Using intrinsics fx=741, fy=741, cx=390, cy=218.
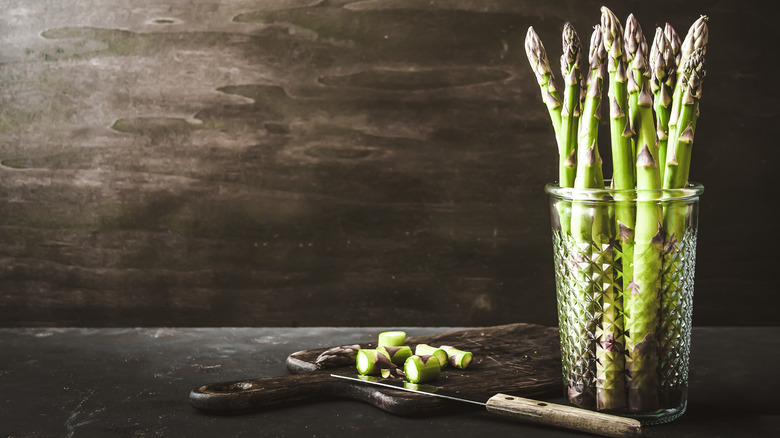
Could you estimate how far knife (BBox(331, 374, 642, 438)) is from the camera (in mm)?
820

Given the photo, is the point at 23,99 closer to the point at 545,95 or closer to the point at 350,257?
the point at 350,257

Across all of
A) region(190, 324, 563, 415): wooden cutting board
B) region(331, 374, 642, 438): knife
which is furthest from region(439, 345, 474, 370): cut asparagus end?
region(331, 374, 642, 438): knife

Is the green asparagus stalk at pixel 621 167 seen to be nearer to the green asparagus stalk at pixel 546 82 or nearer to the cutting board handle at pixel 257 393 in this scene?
the green asparagus stalk at pixel 546 82

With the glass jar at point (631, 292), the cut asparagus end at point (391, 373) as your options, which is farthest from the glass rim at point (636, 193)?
the cut asparagus end at point (391, 373)

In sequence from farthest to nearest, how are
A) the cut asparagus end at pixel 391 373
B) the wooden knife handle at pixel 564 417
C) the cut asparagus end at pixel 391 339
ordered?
the cut asparagus end at pixel 391 339 → the cut asparagus end at pixel 391 373 → the wooden knife handle at pixel 564 417

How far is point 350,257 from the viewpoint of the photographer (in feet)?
4.93

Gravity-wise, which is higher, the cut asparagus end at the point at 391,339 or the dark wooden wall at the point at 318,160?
→ the dark wooden wall at the point at 318,160

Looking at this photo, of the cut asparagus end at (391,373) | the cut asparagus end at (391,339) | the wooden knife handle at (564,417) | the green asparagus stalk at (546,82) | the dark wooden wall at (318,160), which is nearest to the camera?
the wooden knife handle at (564,417)

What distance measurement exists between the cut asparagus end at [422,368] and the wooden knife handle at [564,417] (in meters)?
0.12

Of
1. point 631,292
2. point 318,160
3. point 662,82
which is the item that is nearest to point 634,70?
point 662,82

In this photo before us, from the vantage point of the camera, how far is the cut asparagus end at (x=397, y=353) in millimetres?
1109

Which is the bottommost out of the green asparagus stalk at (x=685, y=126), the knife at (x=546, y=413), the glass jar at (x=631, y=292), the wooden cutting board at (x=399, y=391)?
the wooden cutting board at (x=399, y=391)

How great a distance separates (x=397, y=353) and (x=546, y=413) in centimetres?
30

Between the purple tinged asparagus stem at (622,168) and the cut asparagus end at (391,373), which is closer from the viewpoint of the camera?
the purple tinged asparagus stem at (622,168)
